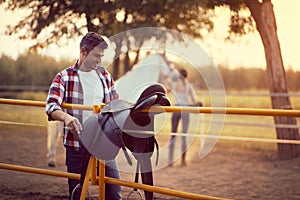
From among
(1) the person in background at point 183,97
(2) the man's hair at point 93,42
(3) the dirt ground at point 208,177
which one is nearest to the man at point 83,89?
(2) the man's hair at point 93,42

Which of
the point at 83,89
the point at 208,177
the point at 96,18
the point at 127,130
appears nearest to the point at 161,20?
the point at 96,18

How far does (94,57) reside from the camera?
11.3ft

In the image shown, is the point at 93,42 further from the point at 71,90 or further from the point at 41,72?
the point at 41,72

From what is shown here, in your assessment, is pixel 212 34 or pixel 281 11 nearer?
pixel 281 11

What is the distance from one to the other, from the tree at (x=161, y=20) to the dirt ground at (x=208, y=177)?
45.0 inches

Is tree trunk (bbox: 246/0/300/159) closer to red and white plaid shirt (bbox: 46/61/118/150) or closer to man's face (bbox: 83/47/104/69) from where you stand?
red and white plaid shirt (bbox: 46/61/118/150)

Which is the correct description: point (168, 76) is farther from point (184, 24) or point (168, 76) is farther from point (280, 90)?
point (184, 24)

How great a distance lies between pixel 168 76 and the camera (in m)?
9.74

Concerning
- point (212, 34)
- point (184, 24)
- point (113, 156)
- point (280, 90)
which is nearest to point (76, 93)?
point (113, 156)

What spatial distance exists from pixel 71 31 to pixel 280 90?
5037 millimetres

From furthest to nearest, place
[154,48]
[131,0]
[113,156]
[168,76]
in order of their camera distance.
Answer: [154,48]
[131,0]
[168,76]
[113,156]

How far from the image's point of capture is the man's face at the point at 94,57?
3.42 meters

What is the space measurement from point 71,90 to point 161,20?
8.98 m

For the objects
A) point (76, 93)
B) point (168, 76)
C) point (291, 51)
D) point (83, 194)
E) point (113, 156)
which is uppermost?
point (291, 51)
